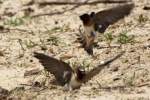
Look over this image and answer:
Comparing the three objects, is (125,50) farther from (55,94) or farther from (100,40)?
(55,94)

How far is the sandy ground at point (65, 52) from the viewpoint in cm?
673

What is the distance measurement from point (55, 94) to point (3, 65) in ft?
5.28

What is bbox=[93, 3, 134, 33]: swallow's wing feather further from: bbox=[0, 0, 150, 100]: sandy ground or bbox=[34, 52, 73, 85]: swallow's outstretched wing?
bbox=[34, 52, 73, 85]: swallow's outstretched wing

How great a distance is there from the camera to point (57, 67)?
22.1ft

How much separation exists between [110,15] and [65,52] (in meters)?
0.93

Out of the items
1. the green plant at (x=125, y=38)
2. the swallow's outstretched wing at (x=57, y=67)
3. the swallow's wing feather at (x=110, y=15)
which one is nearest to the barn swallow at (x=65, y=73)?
Answer: the swallow's outstretched wing at (x=57, y=67)

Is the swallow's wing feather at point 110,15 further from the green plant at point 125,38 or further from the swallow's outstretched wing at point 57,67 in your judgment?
the swallow's outstretched wing at point 57,67

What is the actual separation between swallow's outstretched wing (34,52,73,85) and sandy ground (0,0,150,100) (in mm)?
151

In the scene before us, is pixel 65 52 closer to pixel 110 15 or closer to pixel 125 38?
pixel 125 38

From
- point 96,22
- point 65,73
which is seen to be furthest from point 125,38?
point 65,73

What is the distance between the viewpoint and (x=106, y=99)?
21.1ft

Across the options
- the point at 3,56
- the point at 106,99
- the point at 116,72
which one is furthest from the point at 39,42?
the point at 106,99

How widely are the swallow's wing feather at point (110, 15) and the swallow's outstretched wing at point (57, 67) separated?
3.93 ft

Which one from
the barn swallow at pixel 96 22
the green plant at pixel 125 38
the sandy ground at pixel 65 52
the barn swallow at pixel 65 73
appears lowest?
the sandy ground at pixel 65 52
